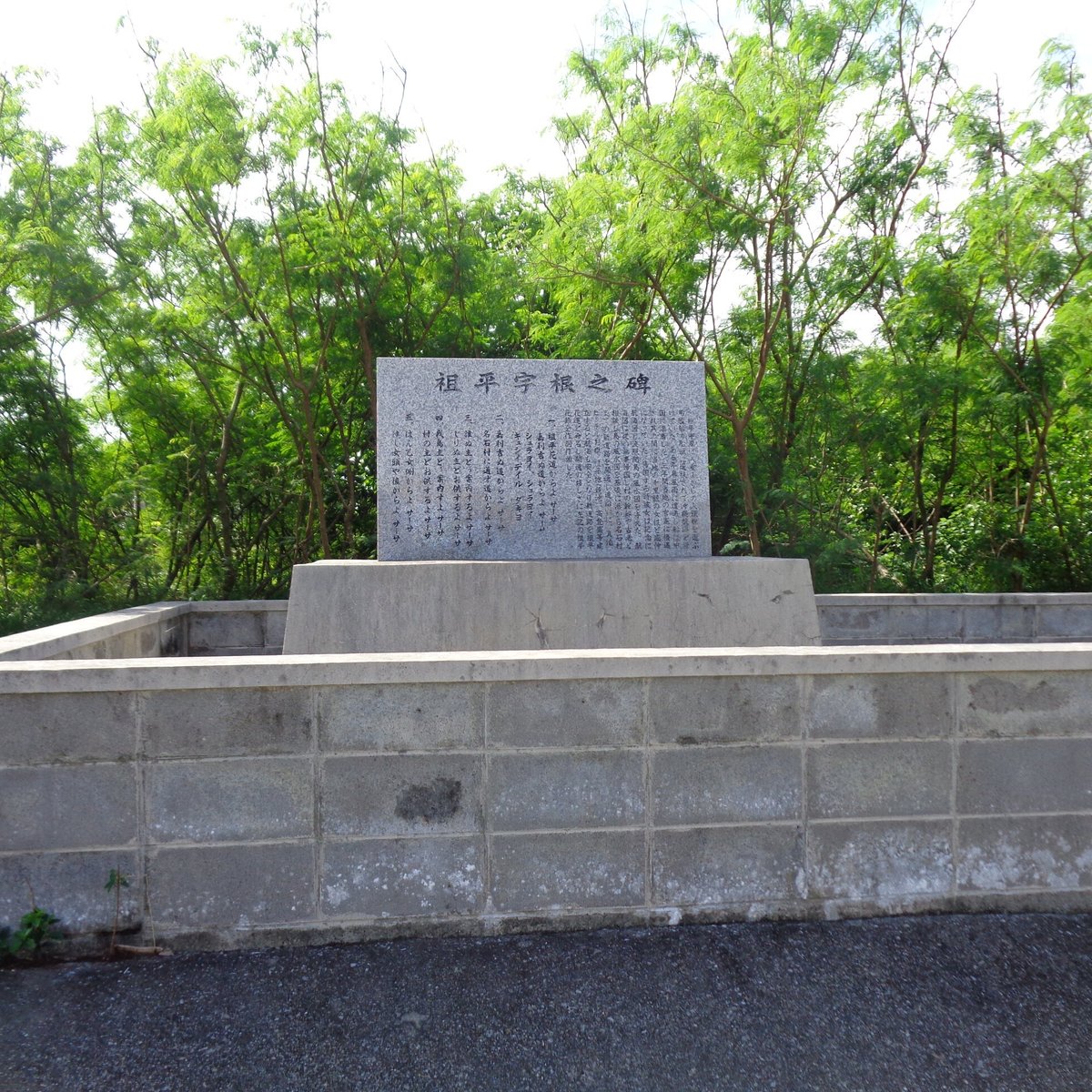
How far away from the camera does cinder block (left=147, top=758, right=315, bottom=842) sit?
243cm

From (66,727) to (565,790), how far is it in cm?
146

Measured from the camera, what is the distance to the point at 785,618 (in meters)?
4.32

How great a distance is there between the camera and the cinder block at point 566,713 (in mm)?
2529

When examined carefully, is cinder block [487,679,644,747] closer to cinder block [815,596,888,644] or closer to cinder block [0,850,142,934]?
cinder block [0,850,142,934]

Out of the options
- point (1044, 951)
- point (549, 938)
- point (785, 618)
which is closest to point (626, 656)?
point (549, 938)

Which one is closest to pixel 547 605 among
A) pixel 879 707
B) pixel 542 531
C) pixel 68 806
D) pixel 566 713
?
pixel 542 531

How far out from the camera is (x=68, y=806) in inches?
94.5

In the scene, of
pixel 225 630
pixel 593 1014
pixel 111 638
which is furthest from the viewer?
pixel 225 630

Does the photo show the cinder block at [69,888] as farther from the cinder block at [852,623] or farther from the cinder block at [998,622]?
the cinder block at [998,622]

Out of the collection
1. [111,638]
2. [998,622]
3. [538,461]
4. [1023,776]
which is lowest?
[1023,776]

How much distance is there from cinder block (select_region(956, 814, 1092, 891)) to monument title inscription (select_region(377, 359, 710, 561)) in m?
2.24

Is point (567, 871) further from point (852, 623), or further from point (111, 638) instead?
point (852, 623)

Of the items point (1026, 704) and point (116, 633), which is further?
point (116, 633)

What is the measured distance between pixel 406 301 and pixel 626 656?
4774 mm
